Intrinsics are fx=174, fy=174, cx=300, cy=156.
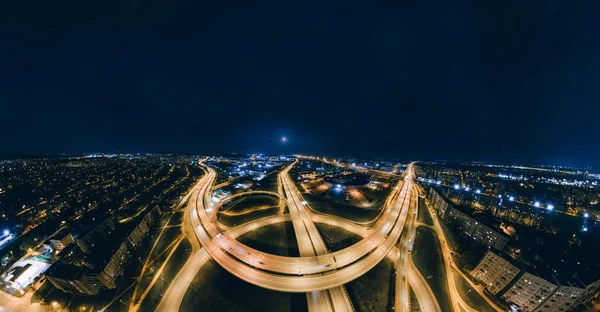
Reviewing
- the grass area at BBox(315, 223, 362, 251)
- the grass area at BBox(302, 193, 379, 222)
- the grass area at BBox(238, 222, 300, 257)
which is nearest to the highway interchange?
the grass area at BBox(238, 222, 300, 257)

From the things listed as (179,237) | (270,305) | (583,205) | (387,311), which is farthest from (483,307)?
(583,205)

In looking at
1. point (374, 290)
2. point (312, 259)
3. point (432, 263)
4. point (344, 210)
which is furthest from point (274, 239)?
point (432, 263)

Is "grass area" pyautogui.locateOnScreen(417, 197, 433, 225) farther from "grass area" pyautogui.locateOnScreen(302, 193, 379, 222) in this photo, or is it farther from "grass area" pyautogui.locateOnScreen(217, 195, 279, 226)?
"grass area" pyautogui.locateOnScreen(217, 195, 279, 226)

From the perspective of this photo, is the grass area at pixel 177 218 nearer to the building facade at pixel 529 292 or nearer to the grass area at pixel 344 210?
the grass area at pixel 344 210

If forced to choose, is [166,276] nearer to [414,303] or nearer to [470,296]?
[414,303]

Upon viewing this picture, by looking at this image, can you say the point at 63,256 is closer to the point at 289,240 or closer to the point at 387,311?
the point at 289,240

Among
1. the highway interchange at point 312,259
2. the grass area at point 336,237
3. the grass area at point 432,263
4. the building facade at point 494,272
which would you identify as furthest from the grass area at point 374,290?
the building facade at point 494,272
